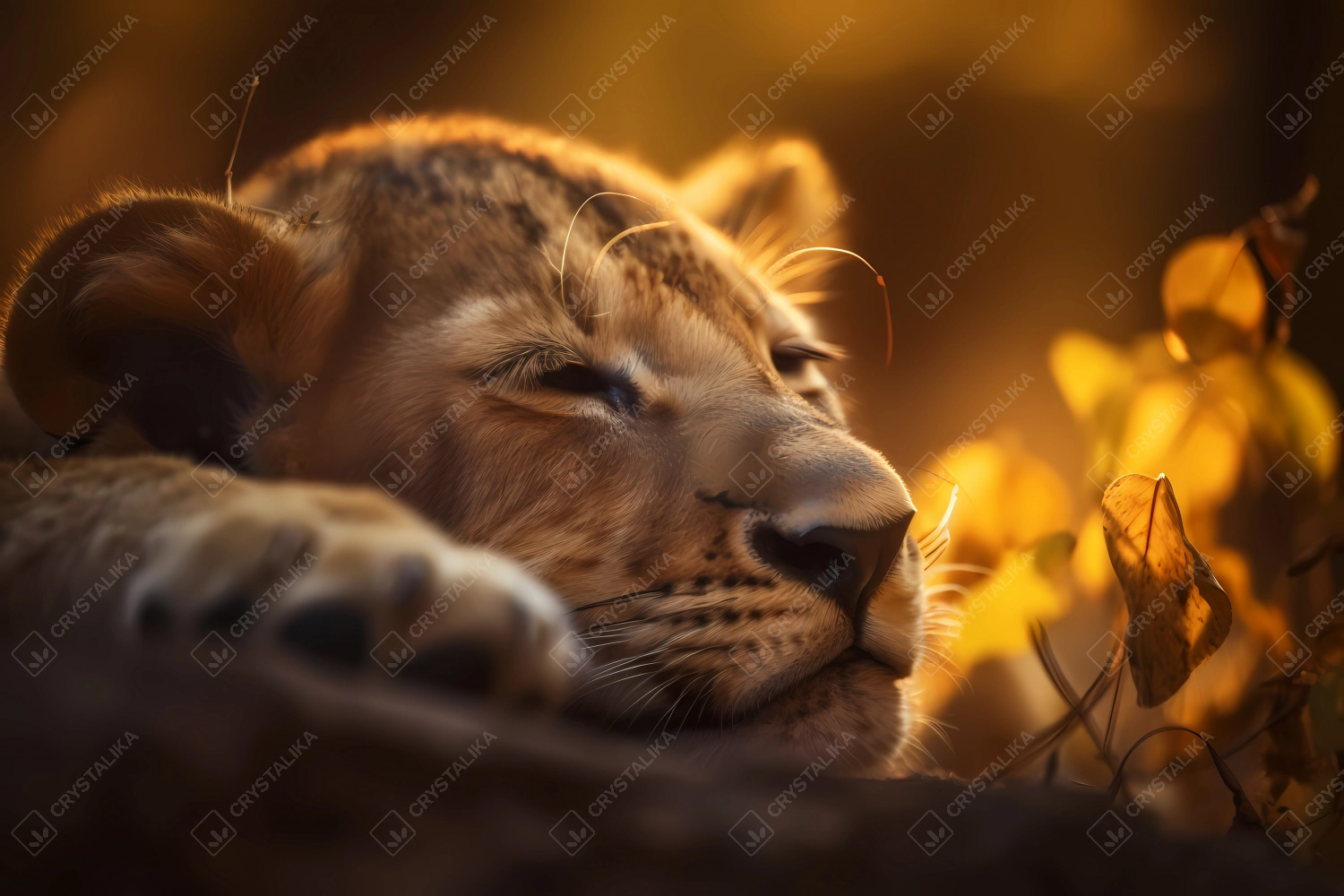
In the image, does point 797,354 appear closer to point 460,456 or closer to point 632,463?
point 632,463

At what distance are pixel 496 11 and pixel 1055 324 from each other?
0.78m

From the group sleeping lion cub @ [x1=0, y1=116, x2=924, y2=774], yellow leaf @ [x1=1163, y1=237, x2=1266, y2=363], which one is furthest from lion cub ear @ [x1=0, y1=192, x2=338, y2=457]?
yellow leaf @ [x1=1163, y1=237, x2=1266, y2=363]

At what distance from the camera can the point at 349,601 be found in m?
0.50

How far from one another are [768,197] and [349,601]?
840mm

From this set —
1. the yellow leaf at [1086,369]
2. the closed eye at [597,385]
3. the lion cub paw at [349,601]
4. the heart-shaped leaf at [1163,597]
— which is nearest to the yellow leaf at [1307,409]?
the yellow leaf at [1086,369]

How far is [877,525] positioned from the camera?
69 centimetres

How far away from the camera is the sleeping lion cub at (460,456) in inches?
21.1

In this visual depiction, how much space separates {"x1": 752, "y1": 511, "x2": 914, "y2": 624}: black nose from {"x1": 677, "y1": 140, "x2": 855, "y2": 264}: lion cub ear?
1.67 ft

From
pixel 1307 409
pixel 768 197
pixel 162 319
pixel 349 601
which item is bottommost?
pixel 349 601

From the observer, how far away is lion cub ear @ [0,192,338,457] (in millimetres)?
652

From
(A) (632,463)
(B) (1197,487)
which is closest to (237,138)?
(A) (632,463)

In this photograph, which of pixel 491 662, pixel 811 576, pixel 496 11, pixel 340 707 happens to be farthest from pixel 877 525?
pixel 496 11

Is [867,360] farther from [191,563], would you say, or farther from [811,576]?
[191,563]

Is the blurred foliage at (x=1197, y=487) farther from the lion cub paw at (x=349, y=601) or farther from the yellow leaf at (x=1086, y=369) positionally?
the lion cub paw at (x=349, y=601)
